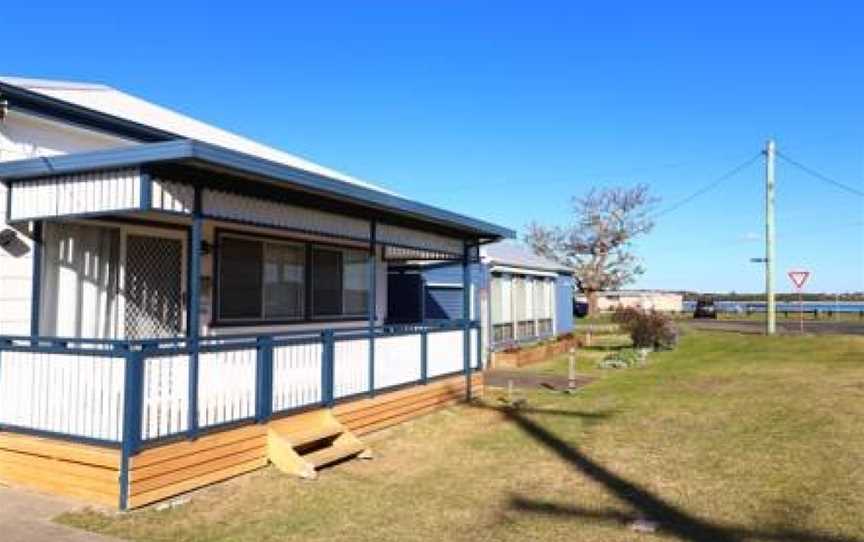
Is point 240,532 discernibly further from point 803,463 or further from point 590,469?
point 803,463

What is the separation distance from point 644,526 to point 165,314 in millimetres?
6900

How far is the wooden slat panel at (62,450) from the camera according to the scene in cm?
707

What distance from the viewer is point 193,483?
25.0 feet

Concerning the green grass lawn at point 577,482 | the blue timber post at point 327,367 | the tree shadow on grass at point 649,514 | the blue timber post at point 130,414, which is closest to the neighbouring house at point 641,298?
the green grass lawn at point 577,482

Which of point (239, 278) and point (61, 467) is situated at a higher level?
point (239, 278)

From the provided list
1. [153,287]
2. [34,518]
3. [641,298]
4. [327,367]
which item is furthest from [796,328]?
[34,518]

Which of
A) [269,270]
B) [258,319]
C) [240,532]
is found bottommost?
[240,532]

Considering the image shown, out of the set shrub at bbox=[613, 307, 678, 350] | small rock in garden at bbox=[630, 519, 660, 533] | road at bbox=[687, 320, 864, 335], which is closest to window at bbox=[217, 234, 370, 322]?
small rock in garden at bbox=[630, 519, 660, 533]

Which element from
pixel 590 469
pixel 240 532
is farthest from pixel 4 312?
pixel 590 469

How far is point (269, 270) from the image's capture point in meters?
12.3

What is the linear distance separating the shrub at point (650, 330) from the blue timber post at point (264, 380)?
19221mm

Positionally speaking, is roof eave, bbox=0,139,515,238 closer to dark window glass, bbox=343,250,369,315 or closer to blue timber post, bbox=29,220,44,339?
blue timber post, bbox=29,220,44,339

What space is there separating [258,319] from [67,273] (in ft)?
11.1

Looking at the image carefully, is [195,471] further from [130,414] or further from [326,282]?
[326,282]
